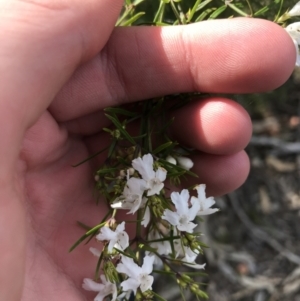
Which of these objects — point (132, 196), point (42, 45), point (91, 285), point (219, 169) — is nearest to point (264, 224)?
point (219, 169)

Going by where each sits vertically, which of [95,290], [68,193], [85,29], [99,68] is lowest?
[95,290]

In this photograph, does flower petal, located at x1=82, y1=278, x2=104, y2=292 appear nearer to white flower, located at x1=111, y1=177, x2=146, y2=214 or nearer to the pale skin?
the pale skin

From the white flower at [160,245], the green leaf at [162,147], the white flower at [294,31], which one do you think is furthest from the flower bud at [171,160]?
the white flower at [294,31]

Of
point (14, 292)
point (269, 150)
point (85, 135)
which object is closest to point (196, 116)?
point (85, 135)

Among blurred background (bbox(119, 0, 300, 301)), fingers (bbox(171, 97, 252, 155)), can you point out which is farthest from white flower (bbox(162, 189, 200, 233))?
blurred background (bbox(119, 0, 300, 301))

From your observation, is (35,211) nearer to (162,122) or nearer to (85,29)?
(162,122)

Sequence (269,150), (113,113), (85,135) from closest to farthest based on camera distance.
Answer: (113,113), (85,135), (269,150)

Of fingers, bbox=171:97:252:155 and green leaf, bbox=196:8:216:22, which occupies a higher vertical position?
green leaf, bbox=196:8:216:22

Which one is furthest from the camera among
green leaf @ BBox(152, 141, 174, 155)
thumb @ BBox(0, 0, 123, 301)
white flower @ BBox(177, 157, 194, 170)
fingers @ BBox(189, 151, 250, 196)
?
fingers @ BBox(189, 151, 250, 196)
